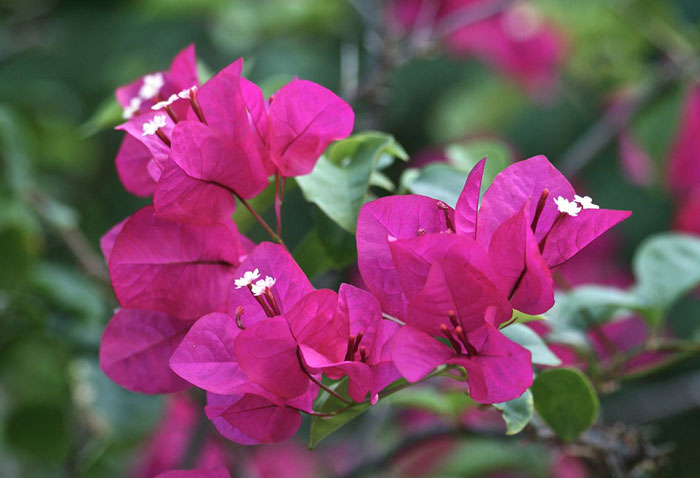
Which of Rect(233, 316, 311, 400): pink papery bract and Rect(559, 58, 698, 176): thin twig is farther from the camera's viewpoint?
Rect(559, 58, 698, 176): thin twig

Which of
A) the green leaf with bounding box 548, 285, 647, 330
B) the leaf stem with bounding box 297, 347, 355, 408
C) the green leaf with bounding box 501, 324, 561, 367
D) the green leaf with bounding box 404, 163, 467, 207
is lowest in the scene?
the green leaf with bounding box 548, 285, 647, 330

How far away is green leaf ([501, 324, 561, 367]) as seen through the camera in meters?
0.43

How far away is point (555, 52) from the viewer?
1.36 metres

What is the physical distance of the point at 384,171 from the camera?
3.95ft

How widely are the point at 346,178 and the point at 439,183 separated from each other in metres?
0.06

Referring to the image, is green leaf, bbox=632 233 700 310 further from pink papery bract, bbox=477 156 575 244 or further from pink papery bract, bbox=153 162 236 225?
pink papery bract, bbox=153 162 236 225

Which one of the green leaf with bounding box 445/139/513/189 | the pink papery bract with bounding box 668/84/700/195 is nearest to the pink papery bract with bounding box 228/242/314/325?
the green leaf with bounding box 445/139/513/189

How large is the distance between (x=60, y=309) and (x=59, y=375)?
160 mm

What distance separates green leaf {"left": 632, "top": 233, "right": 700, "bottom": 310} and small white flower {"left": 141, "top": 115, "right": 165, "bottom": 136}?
1.36 feet

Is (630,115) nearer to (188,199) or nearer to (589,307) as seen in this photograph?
(589,307)

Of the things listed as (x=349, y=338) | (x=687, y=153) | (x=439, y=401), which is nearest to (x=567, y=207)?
(x=349, y=338)

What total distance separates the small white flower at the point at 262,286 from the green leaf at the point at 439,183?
136 millimetres

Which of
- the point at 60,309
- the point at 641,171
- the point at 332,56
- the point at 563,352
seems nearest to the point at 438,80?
the point at 332,56

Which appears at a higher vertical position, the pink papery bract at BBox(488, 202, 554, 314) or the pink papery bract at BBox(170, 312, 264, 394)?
the pink papery bract at BBox(488, 202, 554, 314)
